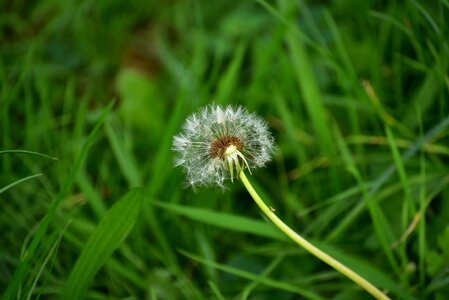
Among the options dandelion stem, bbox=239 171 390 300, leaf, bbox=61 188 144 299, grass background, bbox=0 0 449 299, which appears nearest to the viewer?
dandelion stem, bbox=239 171 390 300

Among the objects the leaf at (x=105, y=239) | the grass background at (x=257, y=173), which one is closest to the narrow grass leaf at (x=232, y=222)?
the grass background at (x=257, y=173)

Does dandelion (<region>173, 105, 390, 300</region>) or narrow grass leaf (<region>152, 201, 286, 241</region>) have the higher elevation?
narrow grass leaf (<region>152, 201, 286, 241</region>)

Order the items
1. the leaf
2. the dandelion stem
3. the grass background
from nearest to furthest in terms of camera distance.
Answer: the dandelion stem → the leaf → the grass background

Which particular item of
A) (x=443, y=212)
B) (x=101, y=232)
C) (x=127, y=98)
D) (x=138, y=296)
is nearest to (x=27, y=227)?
(x=138, y=296)

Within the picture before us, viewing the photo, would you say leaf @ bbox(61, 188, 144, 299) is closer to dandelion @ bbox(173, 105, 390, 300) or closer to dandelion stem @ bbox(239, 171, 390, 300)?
dandelion @ bbox(173, 105, 390, 300)

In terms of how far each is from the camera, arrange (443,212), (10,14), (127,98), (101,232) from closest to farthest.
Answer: (101,232) < (443,212) < (127,98) < (10,14)

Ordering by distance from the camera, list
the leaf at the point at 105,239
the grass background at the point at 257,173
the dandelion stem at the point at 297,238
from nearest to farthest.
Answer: the dandelion stem at the point at 297,238, the leaf at the point at 105,239, the grass background at the point at 257,173

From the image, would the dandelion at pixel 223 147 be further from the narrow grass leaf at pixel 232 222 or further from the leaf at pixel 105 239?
the narrow grass leaf at pixel 232 222

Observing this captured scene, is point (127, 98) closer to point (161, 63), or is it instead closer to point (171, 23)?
point (161, 63)

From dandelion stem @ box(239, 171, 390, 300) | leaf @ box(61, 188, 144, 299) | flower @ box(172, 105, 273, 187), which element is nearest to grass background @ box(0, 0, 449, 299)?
leaf @ box(61, 188, 144, 299)
